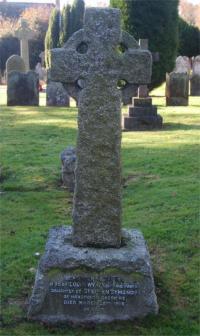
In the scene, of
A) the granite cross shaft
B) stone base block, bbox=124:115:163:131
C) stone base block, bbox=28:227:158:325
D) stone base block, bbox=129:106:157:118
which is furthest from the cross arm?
stone base block, bbox=129:106:157:118

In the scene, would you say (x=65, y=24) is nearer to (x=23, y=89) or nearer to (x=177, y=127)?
(x=23, y=89)

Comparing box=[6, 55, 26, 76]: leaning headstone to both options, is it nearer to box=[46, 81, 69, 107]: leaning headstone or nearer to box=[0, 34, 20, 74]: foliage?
box=[46, 81, 69, 107]: leaning headstone

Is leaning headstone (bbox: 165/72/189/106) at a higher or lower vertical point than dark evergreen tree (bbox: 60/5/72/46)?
lower

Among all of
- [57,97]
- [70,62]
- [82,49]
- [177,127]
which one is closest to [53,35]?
[57,97]

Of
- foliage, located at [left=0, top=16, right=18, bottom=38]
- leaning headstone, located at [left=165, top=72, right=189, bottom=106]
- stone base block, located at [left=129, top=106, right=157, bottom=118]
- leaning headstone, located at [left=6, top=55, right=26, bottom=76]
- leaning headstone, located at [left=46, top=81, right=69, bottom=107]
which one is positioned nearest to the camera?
stone base block, located at [left=129, top=106, right=157, bottom=118]

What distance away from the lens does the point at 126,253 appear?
4855 mm

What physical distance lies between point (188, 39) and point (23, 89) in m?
21.4

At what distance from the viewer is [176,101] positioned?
71.1 ft

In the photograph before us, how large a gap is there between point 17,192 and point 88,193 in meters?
4.40

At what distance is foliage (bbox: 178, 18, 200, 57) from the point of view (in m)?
39.0

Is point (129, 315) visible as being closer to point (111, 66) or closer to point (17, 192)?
point (111, 66)

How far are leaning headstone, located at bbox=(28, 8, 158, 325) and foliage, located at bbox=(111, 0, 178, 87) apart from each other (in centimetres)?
1804

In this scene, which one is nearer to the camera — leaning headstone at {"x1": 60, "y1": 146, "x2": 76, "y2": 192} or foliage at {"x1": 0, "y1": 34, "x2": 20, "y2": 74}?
leaning headstone at {"x1": 60, "y1": 146, "x2": 76, "y2": 192}

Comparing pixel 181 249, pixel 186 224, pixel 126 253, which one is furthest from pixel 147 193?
pixel 126 253
